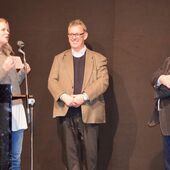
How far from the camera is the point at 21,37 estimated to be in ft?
15.9

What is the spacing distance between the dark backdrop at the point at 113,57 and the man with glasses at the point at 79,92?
18.9 inches

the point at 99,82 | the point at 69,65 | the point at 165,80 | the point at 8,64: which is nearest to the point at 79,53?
the point at 69,65

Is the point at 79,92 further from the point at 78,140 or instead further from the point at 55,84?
the point at 78,140

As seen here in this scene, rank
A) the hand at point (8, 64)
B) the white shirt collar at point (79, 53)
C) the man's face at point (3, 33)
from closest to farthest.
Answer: the hand at point (8, 64) → the man's face at point (3, 33) → the white shirt collar at point (79, 53)

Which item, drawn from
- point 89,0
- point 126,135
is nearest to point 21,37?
point 89,0

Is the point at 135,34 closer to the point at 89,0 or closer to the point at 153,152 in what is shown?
the point at 89,0

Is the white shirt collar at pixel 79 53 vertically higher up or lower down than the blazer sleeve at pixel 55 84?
higher up

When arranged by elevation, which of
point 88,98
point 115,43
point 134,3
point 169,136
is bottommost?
point 169,136

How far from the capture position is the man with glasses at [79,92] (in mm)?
4074

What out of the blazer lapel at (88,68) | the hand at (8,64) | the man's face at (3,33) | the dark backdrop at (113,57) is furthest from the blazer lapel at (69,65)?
the hand at (8,64)

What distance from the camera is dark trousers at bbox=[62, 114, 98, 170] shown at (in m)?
4.15

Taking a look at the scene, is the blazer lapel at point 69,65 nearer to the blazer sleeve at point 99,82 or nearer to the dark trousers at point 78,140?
the blazer sleeve at point 99,82

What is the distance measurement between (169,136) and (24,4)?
2211 millimetres

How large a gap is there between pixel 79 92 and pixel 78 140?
49cm
